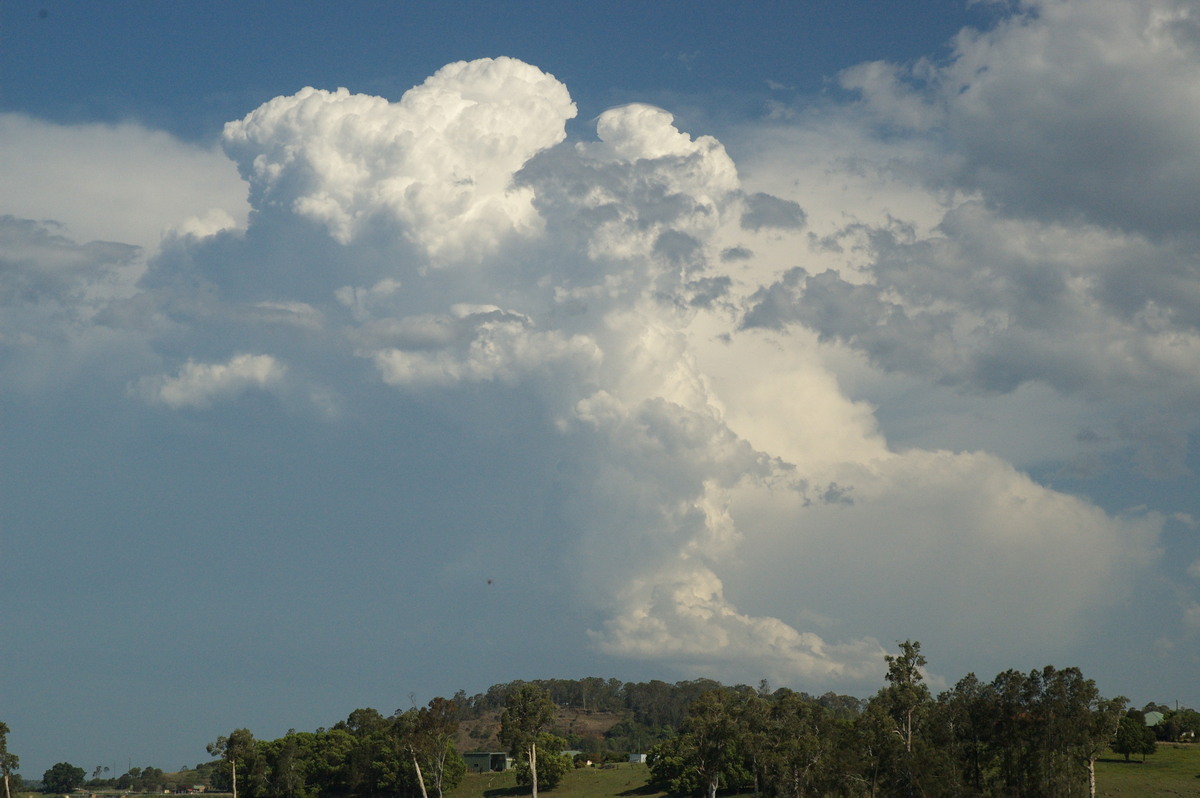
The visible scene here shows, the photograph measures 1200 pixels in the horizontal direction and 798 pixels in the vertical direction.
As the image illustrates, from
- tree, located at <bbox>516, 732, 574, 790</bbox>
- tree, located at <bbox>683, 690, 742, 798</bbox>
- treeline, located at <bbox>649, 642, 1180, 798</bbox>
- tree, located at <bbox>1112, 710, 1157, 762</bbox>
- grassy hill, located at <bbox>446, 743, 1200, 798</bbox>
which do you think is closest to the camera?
treeline, located at <bbox>649, 642, 1180, 798</bbox>

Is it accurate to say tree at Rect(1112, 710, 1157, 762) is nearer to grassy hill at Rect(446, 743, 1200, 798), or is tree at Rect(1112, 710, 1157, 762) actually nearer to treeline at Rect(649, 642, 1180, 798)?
grassy hill at Rect(446, 743, 1200, 798)

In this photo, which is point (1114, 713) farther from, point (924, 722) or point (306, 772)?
point (306, 772)

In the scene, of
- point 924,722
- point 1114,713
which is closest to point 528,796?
point 924,722

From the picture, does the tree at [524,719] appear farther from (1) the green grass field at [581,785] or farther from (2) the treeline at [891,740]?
(1) the green grass field at [581,785]

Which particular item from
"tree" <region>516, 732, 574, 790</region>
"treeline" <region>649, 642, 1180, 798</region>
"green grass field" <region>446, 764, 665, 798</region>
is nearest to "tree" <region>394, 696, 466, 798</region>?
"tree" <region>516, 732, 574, 790</region>

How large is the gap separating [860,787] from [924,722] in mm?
16930

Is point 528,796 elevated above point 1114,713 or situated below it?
below

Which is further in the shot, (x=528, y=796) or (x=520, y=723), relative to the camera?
(x=528, y=796)

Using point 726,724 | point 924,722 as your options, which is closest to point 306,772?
point 726,724

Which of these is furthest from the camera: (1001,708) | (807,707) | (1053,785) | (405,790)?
(405,790)

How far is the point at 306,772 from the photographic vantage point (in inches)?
6752

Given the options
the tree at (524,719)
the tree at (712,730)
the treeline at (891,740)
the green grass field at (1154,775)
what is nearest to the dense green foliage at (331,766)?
the treeline at (891,740)

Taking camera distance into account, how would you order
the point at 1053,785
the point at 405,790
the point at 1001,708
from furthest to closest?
the point at 405,790 → the point at 1001,708 → the point at 1053,785

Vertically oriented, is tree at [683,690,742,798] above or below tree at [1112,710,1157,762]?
above
